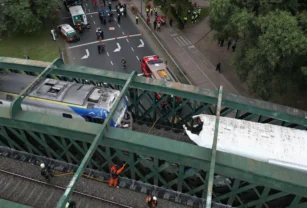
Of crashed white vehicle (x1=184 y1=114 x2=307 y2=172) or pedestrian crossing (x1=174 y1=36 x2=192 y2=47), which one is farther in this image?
pedestrian crossing (x1=174 y1=36 x2=192 y2=47)

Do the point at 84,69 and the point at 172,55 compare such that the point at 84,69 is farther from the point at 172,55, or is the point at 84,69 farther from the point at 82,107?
the point at 172,55

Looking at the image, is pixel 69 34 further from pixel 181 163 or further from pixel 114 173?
pixel 181 163

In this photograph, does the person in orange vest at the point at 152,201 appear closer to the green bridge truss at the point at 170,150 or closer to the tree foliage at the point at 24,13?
the green bridge truss at the point at 170,150

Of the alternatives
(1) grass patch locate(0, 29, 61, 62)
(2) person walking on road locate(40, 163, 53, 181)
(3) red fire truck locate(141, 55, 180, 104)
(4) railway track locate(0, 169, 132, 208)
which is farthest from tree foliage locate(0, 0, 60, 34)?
(2) person walking on road locate(40, 163, 53, 181)

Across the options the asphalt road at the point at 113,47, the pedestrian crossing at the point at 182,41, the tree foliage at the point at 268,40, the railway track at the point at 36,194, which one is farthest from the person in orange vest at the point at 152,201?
the pedestrian crossing at the point at 182,41

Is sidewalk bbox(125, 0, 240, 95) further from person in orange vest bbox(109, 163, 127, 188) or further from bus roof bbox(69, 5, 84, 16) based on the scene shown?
person in orange vest bbox(109, 163, 127, 188)

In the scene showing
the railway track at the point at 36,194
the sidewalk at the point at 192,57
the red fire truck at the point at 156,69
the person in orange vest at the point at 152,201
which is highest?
the person in orange vest at the point at 152,201
